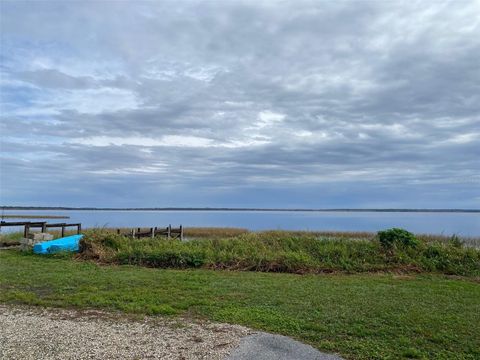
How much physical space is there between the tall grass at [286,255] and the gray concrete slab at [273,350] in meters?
6.85

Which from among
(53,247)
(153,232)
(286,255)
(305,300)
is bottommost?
(305,300)

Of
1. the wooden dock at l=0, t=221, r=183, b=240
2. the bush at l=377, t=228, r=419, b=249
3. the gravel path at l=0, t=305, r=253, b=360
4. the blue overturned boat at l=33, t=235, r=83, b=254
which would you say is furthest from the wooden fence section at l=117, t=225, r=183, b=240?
the gravel path at l=0, t=305, r=253, b=360

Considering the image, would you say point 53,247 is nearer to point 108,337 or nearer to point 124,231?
point 124,231

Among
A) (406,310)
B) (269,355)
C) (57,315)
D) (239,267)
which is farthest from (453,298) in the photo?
(57,315)

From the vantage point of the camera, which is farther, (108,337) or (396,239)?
(396,239)

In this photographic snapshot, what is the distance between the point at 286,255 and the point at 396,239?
403 cm

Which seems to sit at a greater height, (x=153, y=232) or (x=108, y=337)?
(x=153, y=232)

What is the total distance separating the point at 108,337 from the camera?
18.9 feet

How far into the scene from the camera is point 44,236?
56.1 feet

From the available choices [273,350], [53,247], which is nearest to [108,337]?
[273,350]

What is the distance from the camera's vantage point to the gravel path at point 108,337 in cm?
517

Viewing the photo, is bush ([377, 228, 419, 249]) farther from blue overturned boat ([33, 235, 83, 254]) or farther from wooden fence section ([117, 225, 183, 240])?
blue overturned boat ([33, 235, 83, 254])

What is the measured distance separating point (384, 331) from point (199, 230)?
34416 mm

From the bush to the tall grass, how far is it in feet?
0.72
